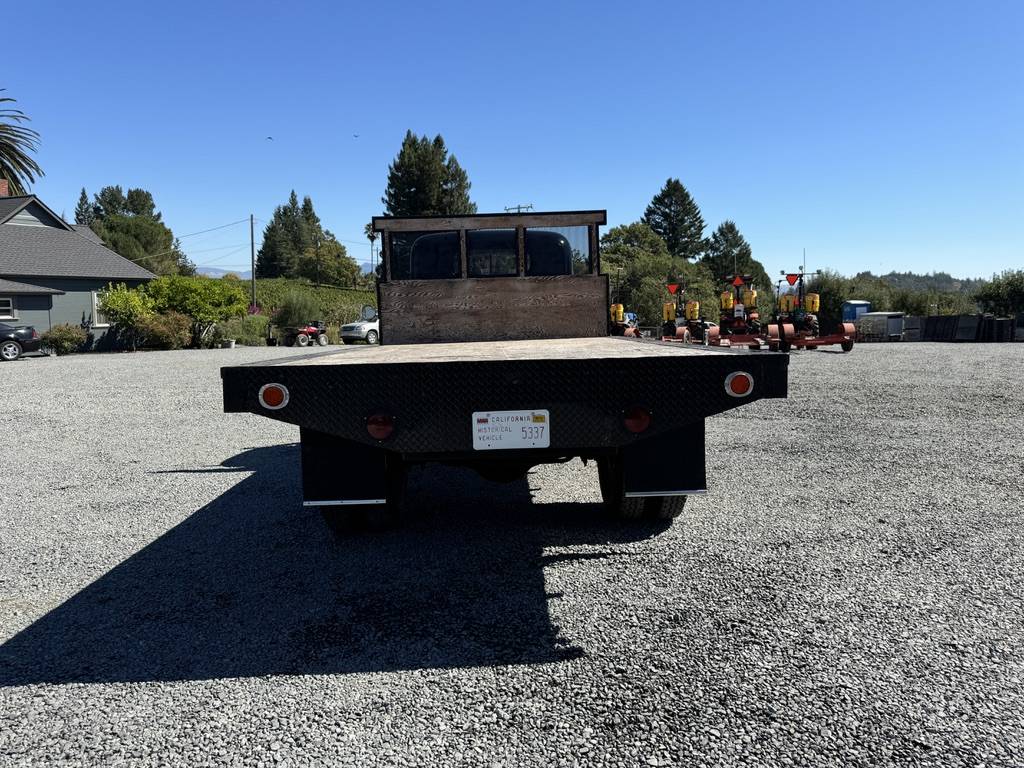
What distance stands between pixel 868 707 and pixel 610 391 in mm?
1503

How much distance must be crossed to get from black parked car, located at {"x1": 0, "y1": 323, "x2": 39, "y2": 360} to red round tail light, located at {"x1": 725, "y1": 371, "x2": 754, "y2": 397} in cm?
2743

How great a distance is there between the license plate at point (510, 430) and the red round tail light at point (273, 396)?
0.85m

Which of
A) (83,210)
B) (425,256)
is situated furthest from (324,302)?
(83,210)

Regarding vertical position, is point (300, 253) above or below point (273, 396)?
above

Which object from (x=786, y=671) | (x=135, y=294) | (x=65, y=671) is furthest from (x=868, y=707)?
(x=135, y=294)

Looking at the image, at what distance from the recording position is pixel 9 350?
2383 cm

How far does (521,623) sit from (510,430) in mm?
876

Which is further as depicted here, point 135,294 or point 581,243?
point 135,294

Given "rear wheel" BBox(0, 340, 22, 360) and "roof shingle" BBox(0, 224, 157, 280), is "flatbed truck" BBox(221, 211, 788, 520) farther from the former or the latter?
"roof shingle" BBox(0, 224, 157, 280)

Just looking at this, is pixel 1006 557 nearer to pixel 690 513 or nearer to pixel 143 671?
pixel 690 513

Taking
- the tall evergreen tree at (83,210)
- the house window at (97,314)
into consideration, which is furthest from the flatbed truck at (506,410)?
the tall evergreen tree at (83,210)

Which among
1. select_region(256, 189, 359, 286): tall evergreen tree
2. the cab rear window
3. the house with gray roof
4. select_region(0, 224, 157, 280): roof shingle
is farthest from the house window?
select_region(256, 189, 359, 286): tall evergreen tree

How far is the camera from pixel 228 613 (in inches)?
133

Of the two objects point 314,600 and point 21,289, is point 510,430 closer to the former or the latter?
point 314,600
